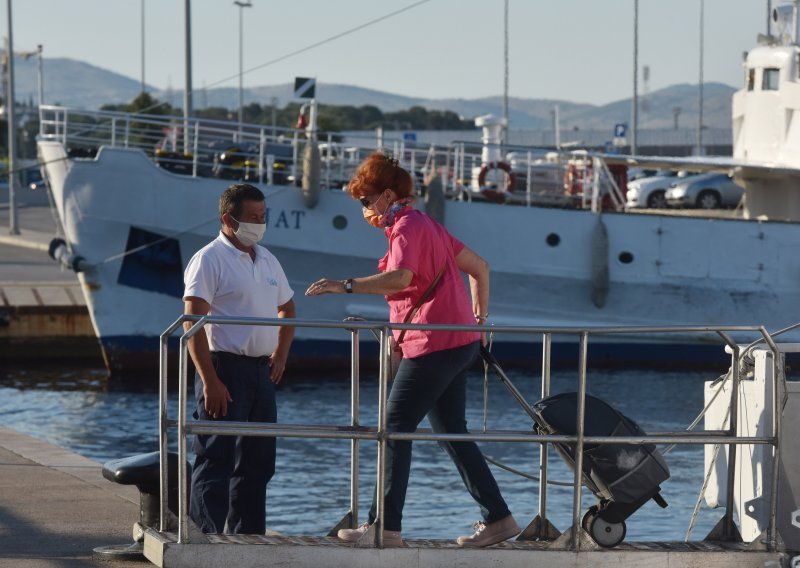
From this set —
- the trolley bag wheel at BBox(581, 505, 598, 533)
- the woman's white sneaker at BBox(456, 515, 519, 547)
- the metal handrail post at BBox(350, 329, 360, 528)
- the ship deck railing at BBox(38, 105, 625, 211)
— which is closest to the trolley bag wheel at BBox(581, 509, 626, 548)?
the trolley bag wheel at BBox(581, 505, 598, 533)

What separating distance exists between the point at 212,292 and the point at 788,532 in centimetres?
266

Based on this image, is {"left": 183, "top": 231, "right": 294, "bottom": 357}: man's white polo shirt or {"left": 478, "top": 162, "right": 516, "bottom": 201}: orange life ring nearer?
{"left": 183, "top": 231, "right": 294, "bottom": 357}: man's white polo shirt

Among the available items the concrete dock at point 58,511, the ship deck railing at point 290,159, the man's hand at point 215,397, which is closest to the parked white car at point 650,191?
the ship deck railing at point 290,159

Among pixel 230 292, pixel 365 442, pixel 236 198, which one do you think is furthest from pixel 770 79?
pixel 230 292

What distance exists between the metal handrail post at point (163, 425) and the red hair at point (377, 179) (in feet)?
3.04

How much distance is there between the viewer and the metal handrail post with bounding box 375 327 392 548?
5707mm

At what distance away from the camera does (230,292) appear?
6.18m

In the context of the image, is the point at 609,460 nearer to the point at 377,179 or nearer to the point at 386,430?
the point at 386,430

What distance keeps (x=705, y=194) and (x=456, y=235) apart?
17.1m

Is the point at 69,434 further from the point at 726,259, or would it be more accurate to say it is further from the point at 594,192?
the point at 726,259

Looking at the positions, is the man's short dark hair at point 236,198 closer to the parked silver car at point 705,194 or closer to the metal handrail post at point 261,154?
the metal handrail post at point 261,154

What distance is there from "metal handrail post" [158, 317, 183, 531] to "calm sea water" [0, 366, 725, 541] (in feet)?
15.9

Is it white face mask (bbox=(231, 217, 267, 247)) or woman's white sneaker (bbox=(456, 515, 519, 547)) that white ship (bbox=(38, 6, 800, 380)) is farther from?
woman's white sneaker (bbox=(456, 515, 519, 547))

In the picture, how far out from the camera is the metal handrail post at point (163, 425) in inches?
221
